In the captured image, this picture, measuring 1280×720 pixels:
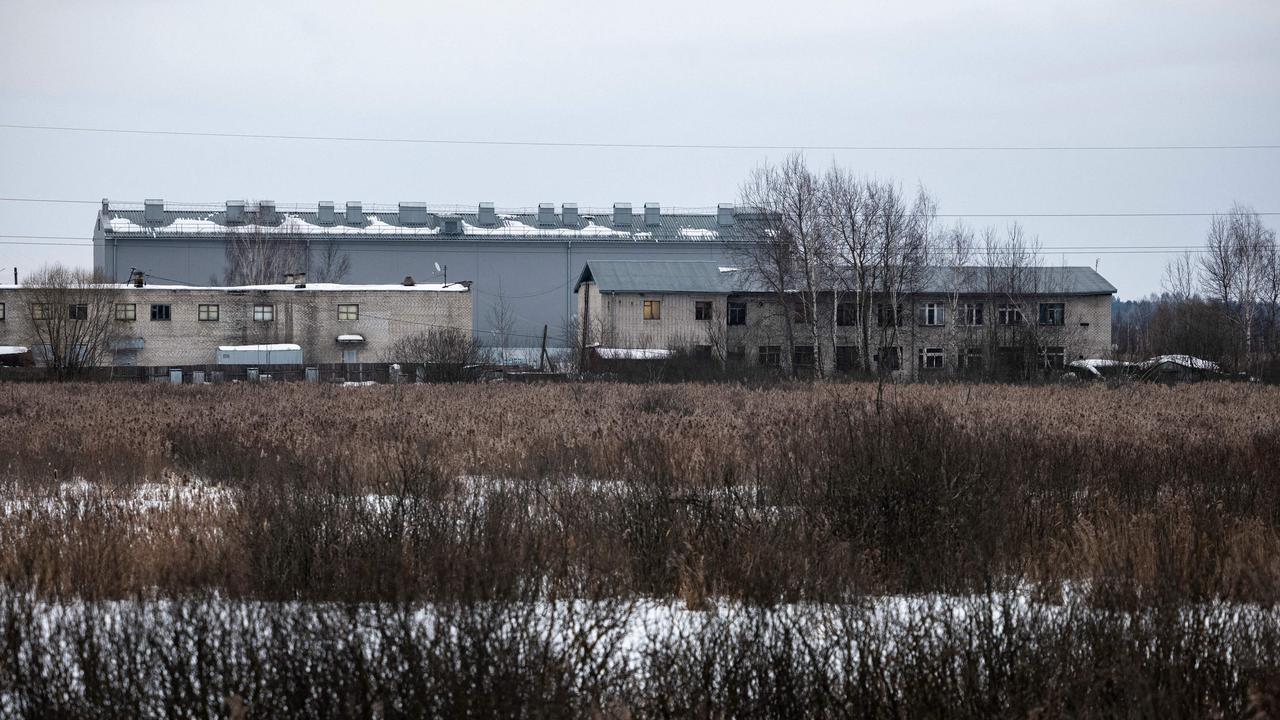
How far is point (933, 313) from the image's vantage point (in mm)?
57656

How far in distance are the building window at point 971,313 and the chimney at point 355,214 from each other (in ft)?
139

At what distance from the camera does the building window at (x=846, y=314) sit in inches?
2192

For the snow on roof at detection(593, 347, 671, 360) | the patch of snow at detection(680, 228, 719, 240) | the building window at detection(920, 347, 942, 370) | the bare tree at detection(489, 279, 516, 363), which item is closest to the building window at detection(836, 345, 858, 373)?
the building window at detection(920, 347, 942, 370)

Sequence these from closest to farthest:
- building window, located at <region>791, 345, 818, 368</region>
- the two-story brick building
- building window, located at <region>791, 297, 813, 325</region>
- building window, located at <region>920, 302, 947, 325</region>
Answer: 1. building window, located at <region>791, 297, 813, 325</region>
2. the two-story brick building
3. building window, located at <region>791, 345, 818, 368</region>
4. building window, located at <region>920, 302, 947, 325</region>

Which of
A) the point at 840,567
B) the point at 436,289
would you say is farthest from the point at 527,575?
the point at 436,289

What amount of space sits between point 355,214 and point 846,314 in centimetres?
3903

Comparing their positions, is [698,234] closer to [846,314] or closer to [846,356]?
[846,356]

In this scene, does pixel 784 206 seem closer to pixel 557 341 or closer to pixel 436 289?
pixel 436 289

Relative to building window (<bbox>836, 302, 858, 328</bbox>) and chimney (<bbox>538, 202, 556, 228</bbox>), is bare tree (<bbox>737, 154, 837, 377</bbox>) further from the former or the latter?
chimney (<bbox>538, 202, 556, 228</bbox>)

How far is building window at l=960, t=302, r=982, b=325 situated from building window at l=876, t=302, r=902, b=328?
144 inches

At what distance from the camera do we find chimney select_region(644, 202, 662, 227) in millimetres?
82312

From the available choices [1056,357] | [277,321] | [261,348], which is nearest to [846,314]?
[1056,357]

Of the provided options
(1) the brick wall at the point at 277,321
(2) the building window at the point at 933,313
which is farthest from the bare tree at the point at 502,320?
(2) the building window at the point at 933,313

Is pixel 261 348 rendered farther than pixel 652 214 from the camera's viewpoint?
No
